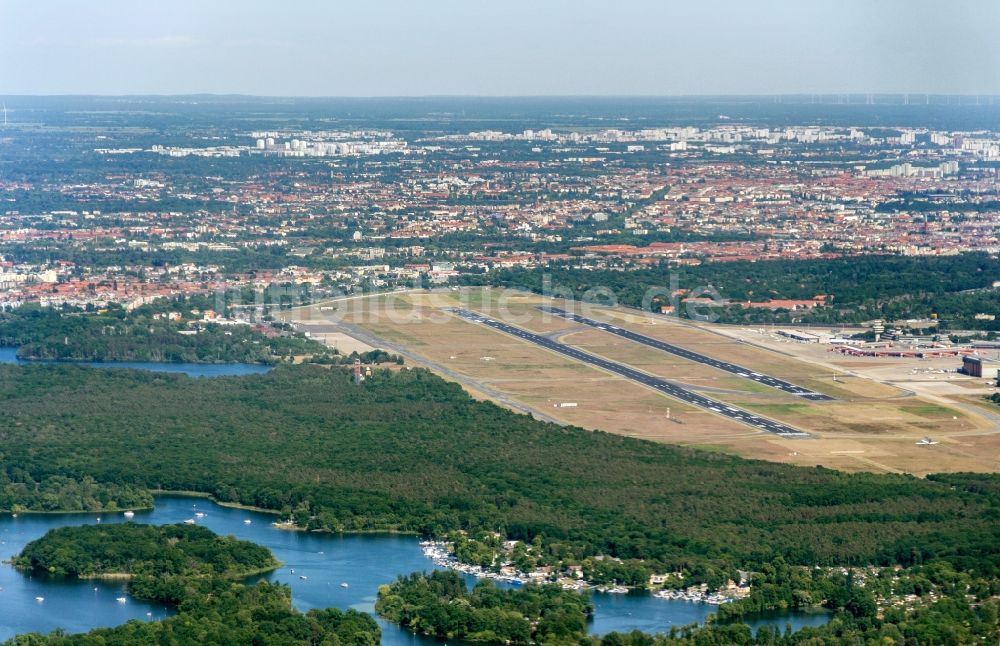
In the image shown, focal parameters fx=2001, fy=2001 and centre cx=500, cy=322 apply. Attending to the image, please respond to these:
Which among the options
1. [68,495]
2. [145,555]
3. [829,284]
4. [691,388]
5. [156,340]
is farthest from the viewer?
[829,284]

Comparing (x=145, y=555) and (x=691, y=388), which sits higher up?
(x=145, y=555)

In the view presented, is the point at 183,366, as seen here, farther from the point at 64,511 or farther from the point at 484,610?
the point at 484,610

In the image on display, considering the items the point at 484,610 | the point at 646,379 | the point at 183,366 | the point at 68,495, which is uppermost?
the point at 484,610

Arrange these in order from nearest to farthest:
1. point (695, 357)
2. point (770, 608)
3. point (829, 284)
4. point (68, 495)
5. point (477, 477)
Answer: point (770, 608) → point (68, 495) → point (477, 477) → point (695, 357) → point (829, 284)

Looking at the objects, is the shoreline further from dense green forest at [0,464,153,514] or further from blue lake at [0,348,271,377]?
blue lake at [0,348,271,377]

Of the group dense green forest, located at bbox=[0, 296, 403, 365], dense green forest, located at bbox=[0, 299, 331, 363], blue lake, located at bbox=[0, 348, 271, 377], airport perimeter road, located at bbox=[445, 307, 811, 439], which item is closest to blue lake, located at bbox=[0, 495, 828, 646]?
airport perimeter road, located at bbox=[445, 307, 811, 439]

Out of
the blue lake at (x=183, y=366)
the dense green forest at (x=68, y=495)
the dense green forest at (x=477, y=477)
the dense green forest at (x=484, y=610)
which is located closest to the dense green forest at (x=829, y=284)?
the blue lake at (x=183, y=366)

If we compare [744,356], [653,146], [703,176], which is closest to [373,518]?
[744,356]

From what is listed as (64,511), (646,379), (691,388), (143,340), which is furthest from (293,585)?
(143,340)
